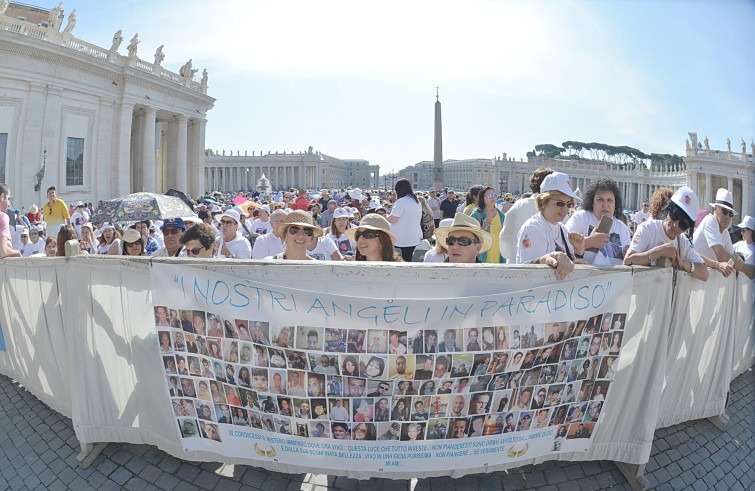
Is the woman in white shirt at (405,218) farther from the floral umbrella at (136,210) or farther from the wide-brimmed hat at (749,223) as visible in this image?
the floral umbrella at (136,210)

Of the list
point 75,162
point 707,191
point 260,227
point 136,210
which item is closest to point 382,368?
point 260,227

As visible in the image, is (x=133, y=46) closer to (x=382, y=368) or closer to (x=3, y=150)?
(x=3, y=150)

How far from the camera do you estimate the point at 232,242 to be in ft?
21.4

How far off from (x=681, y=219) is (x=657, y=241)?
24 cm

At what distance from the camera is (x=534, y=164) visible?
12369cm

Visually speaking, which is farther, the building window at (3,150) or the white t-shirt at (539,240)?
the building window at (3,150)

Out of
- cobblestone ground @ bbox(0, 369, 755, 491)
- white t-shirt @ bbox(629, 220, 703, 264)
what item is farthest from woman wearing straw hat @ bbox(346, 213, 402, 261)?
white t-shirt @ bbox(629, 220, 703, 264)

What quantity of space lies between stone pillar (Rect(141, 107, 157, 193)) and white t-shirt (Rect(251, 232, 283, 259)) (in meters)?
27.9

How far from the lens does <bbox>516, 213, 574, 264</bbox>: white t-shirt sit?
12.5ft

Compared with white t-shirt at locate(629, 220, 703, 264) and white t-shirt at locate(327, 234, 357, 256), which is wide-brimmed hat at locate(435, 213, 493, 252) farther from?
white t-shirt at locate(327, 234, 357, 256)

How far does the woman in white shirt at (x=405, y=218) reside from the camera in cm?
715

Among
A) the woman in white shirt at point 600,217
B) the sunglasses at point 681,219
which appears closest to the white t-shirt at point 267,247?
the woman in white shirt at point 600,217

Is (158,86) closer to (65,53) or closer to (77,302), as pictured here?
(65,53)

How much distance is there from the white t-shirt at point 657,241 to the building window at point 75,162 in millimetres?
28192
